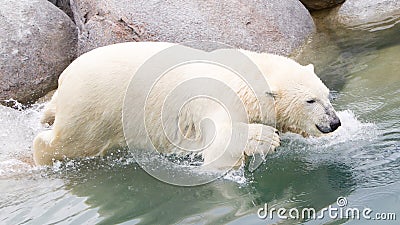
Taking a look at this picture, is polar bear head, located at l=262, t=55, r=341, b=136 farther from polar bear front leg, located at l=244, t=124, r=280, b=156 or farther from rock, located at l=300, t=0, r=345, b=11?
rock, located at l=300, t=0, r=345, b=11

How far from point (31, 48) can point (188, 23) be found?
1.79m

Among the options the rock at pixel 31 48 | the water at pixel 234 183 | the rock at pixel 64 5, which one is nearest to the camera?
the water at pixel 234 183

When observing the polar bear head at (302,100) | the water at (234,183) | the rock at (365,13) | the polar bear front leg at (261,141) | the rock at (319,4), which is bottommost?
the water at (234,183)

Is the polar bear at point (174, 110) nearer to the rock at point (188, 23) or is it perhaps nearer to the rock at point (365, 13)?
the rock at point (188, 23)

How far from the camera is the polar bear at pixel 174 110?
13.7ft

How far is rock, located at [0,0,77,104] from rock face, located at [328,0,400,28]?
346 centimetres

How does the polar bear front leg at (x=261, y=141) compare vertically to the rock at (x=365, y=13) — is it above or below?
below

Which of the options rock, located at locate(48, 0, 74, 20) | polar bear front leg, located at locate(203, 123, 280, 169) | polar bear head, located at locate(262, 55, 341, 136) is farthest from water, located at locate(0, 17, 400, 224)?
rock, located at locate(48, 0, 74, 20)

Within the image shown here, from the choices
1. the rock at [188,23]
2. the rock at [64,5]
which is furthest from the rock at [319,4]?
the rock at [64,5]

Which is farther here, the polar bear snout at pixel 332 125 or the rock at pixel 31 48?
the rock at pixel 31 48

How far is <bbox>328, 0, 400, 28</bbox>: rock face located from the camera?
25.9 ft

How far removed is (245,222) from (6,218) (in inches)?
62.5

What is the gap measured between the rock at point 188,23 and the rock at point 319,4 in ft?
4.00

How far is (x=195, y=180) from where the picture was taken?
4277 mm
